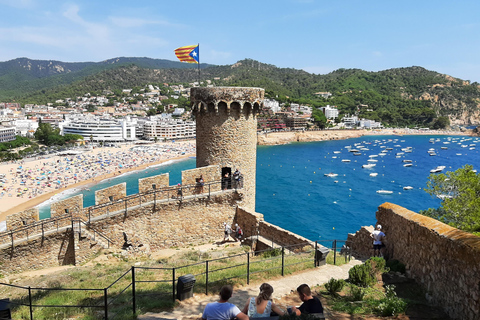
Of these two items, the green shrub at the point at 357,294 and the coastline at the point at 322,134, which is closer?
the green shrub at the point at 357,294

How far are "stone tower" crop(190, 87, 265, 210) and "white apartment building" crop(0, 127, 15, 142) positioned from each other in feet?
371

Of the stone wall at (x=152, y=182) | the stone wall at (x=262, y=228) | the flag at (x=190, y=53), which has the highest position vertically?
the flag at (x=190, y=53)

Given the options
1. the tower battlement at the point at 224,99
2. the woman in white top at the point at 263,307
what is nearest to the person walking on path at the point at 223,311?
the woman in white top at the point at 263,307

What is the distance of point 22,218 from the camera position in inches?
437

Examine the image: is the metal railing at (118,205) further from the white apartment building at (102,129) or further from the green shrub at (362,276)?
the white apartment building at (102,129)

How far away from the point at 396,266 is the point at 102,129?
Answer: 12182 cm

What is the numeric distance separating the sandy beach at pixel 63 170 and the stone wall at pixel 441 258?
4680 cm

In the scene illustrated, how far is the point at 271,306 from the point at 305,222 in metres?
37.6

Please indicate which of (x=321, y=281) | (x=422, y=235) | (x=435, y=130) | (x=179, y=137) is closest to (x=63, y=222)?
(x=321, y=281)

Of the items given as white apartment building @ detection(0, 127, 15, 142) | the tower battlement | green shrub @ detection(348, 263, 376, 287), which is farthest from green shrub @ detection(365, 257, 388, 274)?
white apartment building @ detection(0, 127, 15, 142)

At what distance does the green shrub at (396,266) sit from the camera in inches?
339

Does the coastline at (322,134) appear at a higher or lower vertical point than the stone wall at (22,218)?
lower

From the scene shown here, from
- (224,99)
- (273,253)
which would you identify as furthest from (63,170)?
(273,253)

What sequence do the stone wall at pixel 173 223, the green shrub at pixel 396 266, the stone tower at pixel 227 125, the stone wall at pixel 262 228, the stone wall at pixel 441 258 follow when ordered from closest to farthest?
the stone wall at pixel 441 258 → the green shrub at pixel 396 266 → the stone wall at pixel 173 223 → the stone wall at pixel 262 228 → the stone tower at pixel 227 125
